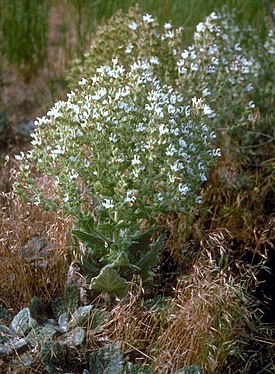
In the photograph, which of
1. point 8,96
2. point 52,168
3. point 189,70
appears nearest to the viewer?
point 52,168

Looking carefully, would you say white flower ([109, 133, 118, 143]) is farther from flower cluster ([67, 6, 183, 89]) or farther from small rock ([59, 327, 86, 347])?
flower cluster ([67, 6, 183, 89])

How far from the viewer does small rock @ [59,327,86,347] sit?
84.5 inches

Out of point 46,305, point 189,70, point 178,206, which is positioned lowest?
point 46,305

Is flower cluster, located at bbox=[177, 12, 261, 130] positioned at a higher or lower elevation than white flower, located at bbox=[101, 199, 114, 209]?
higher

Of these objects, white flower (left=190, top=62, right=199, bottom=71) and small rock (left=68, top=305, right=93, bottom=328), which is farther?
white flower (left=190, top=62, right=199, bottom=71)

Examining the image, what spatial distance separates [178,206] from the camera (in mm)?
2344

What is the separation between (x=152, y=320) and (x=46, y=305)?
383 mm

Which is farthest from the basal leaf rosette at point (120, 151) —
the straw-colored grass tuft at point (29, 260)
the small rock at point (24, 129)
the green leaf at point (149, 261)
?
the small rock at point (24, 129)

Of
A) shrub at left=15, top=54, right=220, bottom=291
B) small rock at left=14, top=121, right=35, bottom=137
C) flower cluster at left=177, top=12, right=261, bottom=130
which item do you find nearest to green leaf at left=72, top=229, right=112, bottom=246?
shrub at left=15, top=54, right=220, bottom=291

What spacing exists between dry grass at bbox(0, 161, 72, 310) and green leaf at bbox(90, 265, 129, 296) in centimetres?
23

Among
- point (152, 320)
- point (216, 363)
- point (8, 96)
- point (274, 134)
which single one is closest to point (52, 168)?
point (152, 320)

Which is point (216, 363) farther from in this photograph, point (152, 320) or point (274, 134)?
point (274, 134)

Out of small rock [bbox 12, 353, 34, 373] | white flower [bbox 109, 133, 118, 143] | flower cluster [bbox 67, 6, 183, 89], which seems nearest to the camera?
small rock [bbox 12, 353, 34, 373]

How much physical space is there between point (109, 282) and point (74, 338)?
0.73ft
